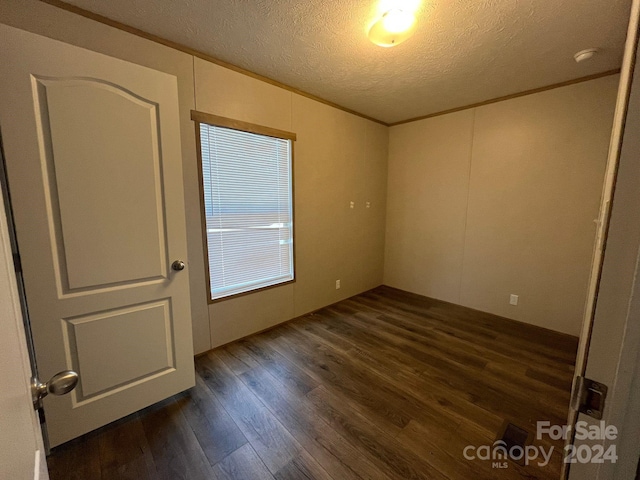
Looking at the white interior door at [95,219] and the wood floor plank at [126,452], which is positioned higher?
the white interior door at [95,219]

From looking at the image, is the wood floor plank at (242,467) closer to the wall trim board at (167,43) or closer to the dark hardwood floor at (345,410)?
the dark hardwood floor at (345,410)

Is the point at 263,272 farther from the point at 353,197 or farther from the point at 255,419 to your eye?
the point at 353,197

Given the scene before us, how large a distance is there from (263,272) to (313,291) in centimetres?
78

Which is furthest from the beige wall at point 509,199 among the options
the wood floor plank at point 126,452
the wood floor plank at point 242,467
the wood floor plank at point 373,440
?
the wood floor plank at point 126,452

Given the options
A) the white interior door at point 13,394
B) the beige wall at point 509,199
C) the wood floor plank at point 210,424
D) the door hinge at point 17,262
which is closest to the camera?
the white interior door at point 13,394

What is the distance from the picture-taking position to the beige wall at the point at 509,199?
2.51m

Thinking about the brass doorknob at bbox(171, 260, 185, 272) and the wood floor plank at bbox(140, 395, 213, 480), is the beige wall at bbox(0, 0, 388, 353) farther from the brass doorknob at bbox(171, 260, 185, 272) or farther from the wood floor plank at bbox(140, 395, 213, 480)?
the wood floor plank at bbox(140, 395, 213, 480)

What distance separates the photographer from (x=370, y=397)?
185 cm

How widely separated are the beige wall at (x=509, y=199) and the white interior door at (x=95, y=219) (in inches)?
125

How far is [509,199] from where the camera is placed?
295 centimetres

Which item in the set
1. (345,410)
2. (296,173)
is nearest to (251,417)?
(345,410)

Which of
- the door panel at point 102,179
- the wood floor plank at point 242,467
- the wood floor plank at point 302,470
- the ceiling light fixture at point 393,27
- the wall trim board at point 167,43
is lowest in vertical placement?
the wood floor plank at point 242,467

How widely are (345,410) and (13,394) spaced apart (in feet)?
5.66

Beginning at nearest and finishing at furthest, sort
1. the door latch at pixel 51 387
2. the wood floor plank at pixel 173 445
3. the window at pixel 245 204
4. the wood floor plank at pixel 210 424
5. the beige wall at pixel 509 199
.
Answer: the door latch at pixel 51 387, the wood floor plank at pixel 173 445, the wood floor plank at pixel 210 424, the window at pixel 245 204, the beige wall at pixel 509 199
